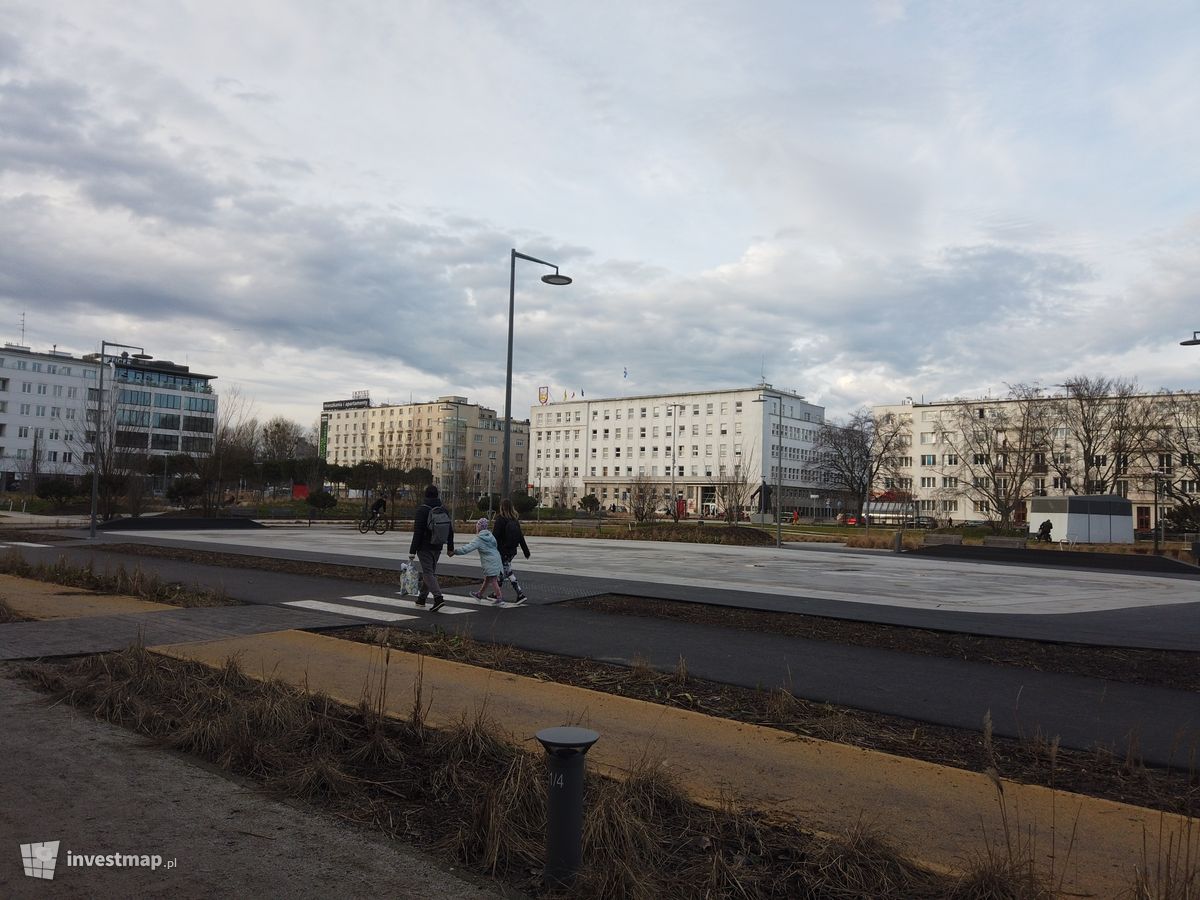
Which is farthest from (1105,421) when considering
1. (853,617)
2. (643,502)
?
(853,617)

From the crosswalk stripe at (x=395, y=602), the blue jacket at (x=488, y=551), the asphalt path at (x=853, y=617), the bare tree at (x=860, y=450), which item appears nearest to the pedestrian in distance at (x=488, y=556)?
the blue jacket at (x=488, y=551)

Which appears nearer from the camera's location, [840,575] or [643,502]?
[840,575]

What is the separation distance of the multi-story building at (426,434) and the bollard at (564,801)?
143308mm

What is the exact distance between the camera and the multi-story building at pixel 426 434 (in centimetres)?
15625

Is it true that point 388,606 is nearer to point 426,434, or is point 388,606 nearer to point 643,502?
point 643,502

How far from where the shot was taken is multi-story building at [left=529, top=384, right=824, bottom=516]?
115812mm

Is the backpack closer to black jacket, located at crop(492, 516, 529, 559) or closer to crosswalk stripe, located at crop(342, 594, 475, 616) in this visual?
crosswalk stripe, located at crop(342, 594, 475, 616)

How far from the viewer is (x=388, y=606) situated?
42.7ft

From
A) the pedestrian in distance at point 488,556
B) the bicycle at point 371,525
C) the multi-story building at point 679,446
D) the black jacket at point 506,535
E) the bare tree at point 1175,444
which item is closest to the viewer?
the pedestrian in distance at point 488,556

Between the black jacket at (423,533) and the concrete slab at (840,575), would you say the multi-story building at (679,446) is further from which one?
the black jacket at (423,533)

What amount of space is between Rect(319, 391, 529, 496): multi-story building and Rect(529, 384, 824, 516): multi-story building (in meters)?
17.1

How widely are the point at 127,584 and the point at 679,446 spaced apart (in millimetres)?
111940

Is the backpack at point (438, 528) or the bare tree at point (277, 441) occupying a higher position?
the bare tree at point (277, 441)

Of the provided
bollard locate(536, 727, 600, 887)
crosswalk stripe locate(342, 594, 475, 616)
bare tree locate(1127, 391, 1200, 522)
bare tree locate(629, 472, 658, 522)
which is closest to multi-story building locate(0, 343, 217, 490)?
bare tree locate(629, 472, 658, 522)
